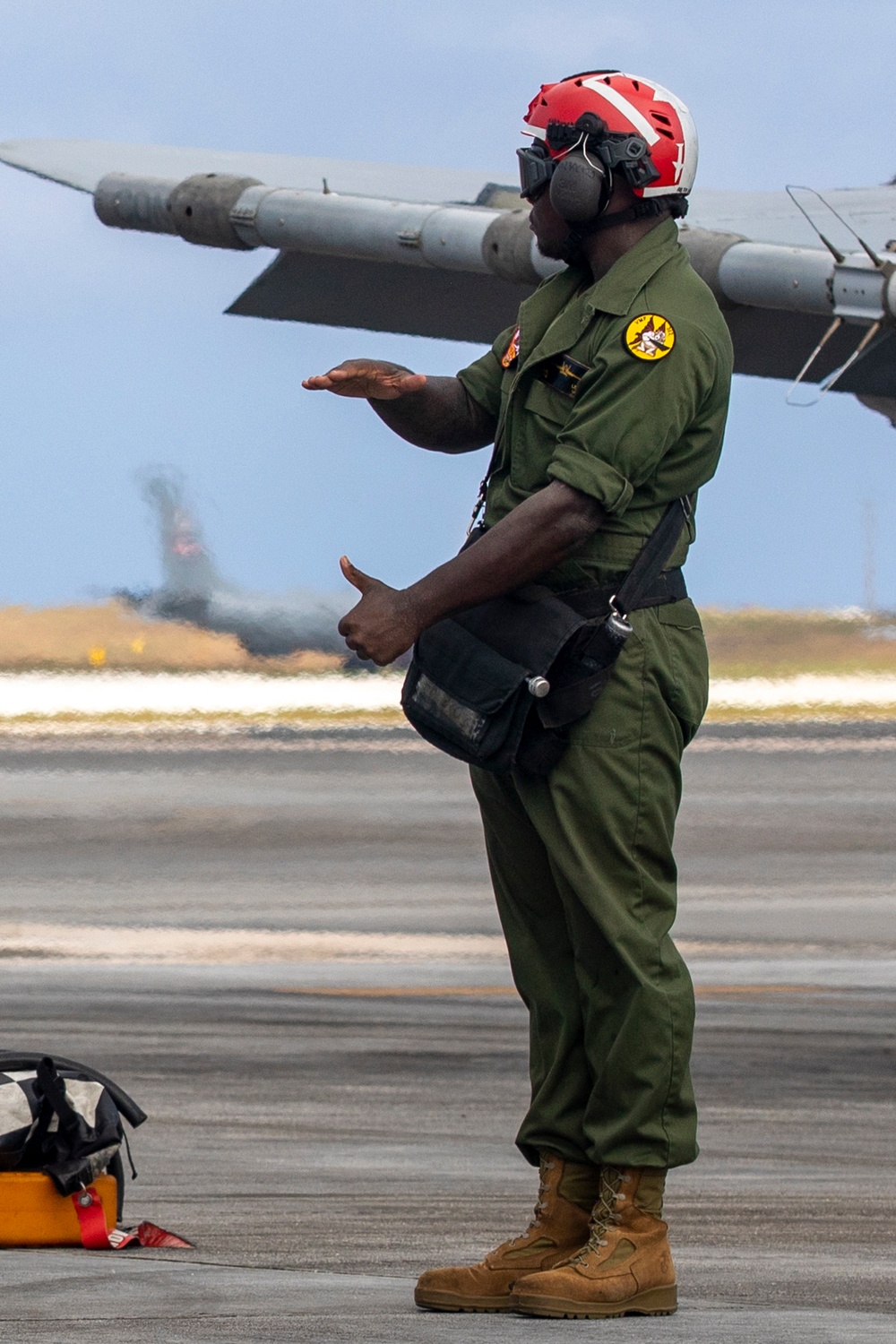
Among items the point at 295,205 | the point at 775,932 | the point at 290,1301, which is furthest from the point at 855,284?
the point at 290,1301

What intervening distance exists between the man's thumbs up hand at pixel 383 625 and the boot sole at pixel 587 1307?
103cm

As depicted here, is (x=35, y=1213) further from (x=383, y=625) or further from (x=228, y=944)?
(x=228, y=944)

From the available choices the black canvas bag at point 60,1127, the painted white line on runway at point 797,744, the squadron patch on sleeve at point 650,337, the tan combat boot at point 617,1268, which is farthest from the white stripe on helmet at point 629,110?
the painted white line on runway at point 797,744

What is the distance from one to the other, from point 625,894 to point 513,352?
3.15ft

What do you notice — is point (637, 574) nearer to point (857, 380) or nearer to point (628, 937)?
point (628, 937)

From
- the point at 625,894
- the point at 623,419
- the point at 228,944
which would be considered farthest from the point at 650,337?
the point at 228,944

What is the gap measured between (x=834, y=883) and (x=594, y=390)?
40.9 feet

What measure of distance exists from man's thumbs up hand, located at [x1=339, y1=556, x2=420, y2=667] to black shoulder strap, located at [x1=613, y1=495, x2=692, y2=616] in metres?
0.34

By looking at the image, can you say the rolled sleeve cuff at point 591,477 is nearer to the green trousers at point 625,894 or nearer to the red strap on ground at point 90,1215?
the green trousers at point 625,894

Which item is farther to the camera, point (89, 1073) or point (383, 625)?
point (89, 1073)

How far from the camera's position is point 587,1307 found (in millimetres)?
3125

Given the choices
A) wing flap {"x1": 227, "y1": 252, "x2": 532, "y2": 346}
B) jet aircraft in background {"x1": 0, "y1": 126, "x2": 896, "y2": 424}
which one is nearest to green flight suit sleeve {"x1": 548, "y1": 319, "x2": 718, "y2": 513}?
jet aircraft in background {"x1": 0, "y1": 126, "x2": 896, "y2": 424}

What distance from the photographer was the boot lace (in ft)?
10.7

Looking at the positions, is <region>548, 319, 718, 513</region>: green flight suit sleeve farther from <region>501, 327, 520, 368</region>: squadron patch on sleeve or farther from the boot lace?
the boot lace
